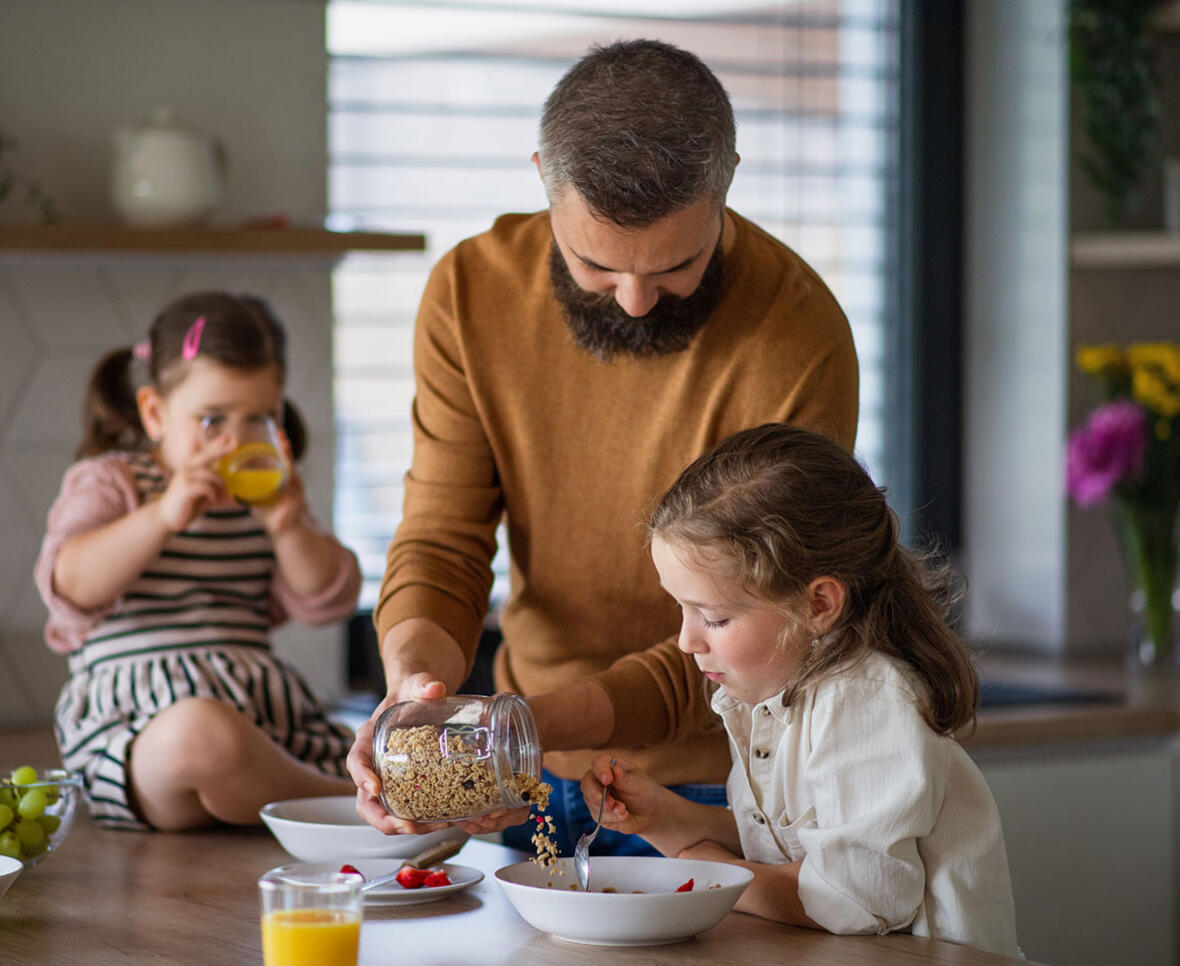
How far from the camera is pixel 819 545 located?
1.46m

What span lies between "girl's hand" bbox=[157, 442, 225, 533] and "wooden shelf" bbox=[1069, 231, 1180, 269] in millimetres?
1979

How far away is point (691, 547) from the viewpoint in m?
1.46

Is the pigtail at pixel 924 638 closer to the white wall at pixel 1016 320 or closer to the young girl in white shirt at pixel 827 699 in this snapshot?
the young girl in white shirt at pixel 827 699

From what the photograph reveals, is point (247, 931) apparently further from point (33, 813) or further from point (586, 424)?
point (586, 424)

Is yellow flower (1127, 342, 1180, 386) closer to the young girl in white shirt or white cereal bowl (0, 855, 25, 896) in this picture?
the young girl in white shirt

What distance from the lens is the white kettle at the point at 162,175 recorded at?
8.33 feet

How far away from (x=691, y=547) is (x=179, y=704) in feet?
2.10

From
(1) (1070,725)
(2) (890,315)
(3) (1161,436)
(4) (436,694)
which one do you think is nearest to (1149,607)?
(3) (1161,436)

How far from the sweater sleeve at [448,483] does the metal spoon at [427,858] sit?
0.26 m

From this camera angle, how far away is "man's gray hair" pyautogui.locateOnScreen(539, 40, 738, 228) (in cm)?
149

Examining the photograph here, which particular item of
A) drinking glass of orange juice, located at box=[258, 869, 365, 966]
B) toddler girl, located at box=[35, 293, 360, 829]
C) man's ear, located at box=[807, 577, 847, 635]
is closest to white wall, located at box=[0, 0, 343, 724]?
toddler girl, located at box=[35, 293, 360, 829]

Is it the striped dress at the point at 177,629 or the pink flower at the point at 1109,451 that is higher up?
the pink flower at the point at 1109,451

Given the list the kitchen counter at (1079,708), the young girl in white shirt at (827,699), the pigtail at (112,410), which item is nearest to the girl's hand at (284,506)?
the pigtail at (112,410)

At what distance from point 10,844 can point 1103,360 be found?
7.61 ft
